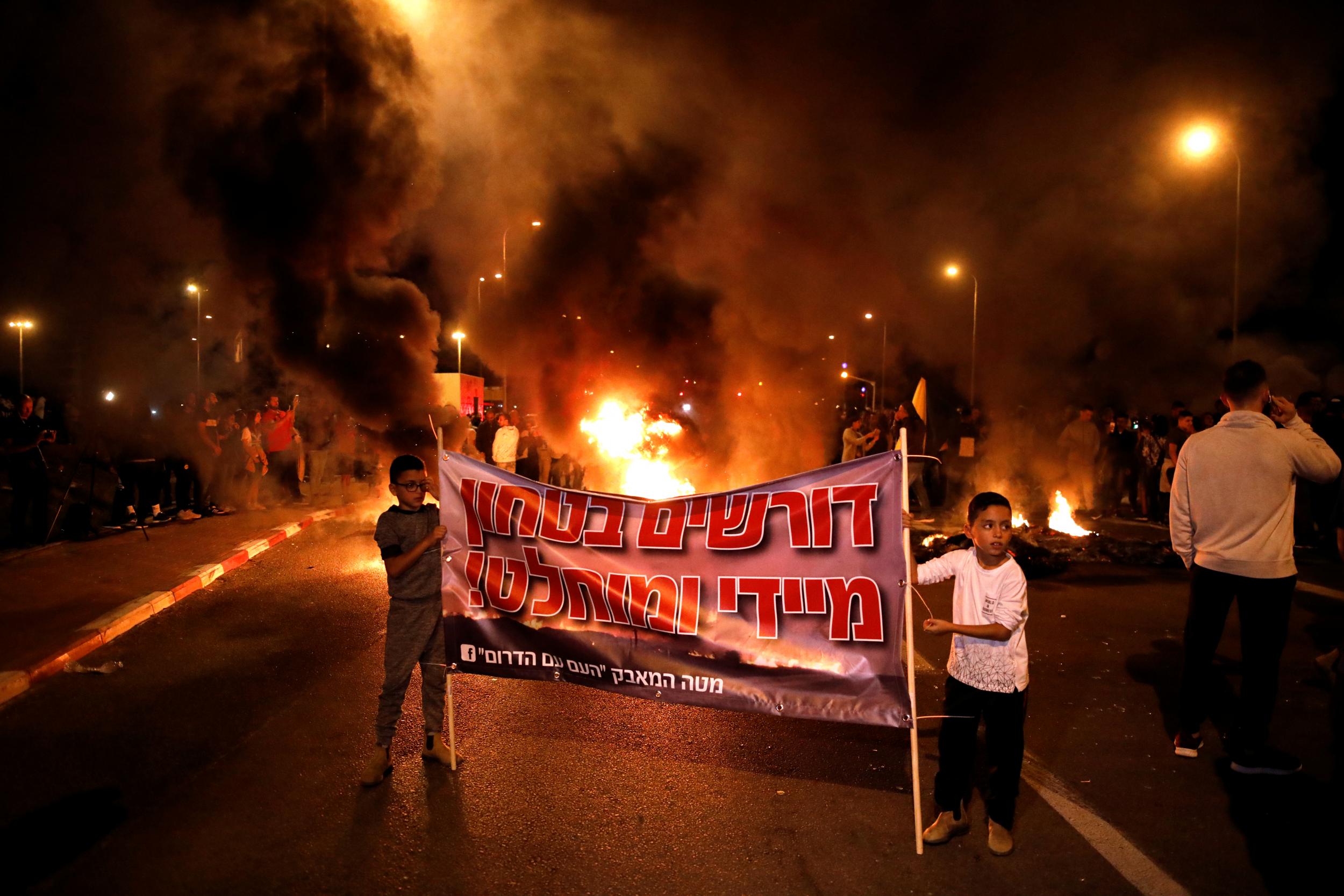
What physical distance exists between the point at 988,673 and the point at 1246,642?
1693 millimetres

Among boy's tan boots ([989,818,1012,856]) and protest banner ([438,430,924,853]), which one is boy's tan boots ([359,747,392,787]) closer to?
protest banner ([438,430,924,853])

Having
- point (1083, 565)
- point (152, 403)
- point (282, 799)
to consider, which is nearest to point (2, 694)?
point (282, 799)

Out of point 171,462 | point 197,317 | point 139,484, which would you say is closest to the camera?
point 139,484

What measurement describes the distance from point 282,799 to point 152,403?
23.1m

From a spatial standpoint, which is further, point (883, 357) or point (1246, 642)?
point (883, 357)

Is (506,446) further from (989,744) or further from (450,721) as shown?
(989,744)

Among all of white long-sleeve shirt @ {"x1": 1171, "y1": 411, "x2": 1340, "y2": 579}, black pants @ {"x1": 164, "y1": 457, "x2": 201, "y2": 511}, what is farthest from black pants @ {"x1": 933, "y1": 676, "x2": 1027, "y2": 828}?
black pants @ {"x1": 164, "y1": 457, "x2": 201, "y2": 511}

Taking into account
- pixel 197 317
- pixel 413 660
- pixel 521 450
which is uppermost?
pixel 197 317

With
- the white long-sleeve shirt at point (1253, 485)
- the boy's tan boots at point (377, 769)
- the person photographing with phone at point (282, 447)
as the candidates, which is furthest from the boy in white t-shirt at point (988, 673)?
the person photographing with phone at point (282, 447)

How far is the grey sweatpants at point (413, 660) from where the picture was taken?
12.0 feet

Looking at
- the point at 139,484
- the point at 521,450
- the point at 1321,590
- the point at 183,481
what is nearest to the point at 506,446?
the point at 521,450

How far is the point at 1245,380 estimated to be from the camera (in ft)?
12.2

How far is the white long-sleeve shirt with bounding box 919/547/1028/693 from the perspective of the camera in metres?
2.99

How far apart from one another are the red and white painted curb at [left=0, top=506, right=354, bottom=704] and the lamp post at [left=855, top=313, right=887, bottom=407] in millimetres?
13753
